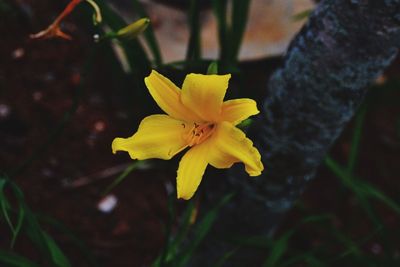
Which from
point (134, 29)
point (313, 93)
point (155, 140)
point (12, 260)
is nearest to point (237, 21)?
point (313, 93)

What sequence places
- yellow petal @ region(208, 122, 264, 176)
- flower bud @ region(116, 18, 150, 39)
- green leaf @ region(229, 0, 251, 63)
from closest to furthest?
yellow petal @ region(208, 122, 264, 176)
flower bud @ region(116, 18, 150, 39)
green leaf @ region(229, 0, 251, 63)

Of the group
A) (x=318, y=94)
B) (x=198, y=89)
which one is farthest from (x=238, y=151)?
(x=318, y=94)

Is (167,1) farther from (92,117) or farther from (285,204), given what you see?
(285,204)

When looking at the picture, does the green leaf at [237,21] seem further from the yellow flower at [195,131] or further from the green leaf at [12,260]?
the green leaf at [12,260]

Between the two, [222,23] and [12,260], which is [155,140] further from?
[222,23]

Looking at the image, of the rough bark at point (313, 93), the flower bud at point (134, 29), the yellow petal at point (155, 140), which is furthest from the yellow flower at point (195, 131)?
the rough bark at point (313, 93)

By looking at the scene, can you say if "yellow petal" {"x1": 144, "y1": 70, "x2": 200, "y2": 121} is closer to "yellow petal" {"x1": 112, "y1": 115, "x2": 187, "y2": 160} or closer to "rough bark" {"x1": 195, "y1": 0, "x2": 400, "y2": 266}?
"yellow petal" {"x1": 112, "y1": 115, "x2": 187, "y2": 160}

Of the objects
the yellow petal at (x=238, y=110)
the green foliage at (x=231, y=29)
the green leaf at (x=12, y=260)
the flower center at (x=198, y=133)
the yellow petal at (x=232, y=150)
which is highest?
the yellow petal at (x=238, y=110)

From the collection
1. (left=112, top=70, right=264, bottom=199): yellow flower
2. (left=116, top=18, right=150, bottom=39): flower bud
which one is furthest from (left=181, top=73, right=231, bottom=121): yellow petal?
(left=116, top=18, right=150, bottom=39): flower bud
